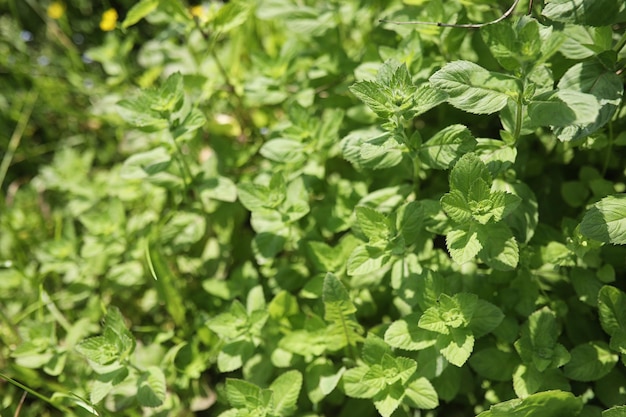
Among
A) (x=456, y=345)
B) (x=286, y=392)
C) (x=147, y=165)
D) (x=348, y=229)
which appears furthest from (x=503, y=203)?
(x=147, y=165)

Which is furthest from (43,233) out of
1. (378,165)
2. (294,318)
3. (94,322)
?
(378,165)

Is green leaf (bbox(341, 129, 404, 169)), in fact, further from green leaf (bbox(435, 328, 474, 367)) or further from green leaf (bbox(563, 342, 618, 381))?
green leaf (bbox(563, 342, 618, 381))

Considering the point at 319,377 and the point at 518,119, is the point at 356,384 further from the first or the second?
the point at 518,119

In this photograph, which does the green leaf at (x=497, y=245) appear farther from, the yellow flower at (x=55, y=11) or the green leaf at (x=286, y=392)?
the yellow flower at (x=55, y=11)

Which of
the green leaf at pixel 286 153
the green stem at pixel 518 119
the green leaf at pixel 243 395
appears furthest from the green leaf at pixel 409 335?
the green leaf at pixel 286 153

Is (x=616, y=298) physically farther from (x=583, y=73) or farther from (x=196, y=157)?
(x=196, y=157)

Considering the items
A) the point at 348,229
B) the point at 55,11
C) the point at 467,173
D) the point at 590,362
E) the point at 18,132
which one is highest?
the point at 55,11
